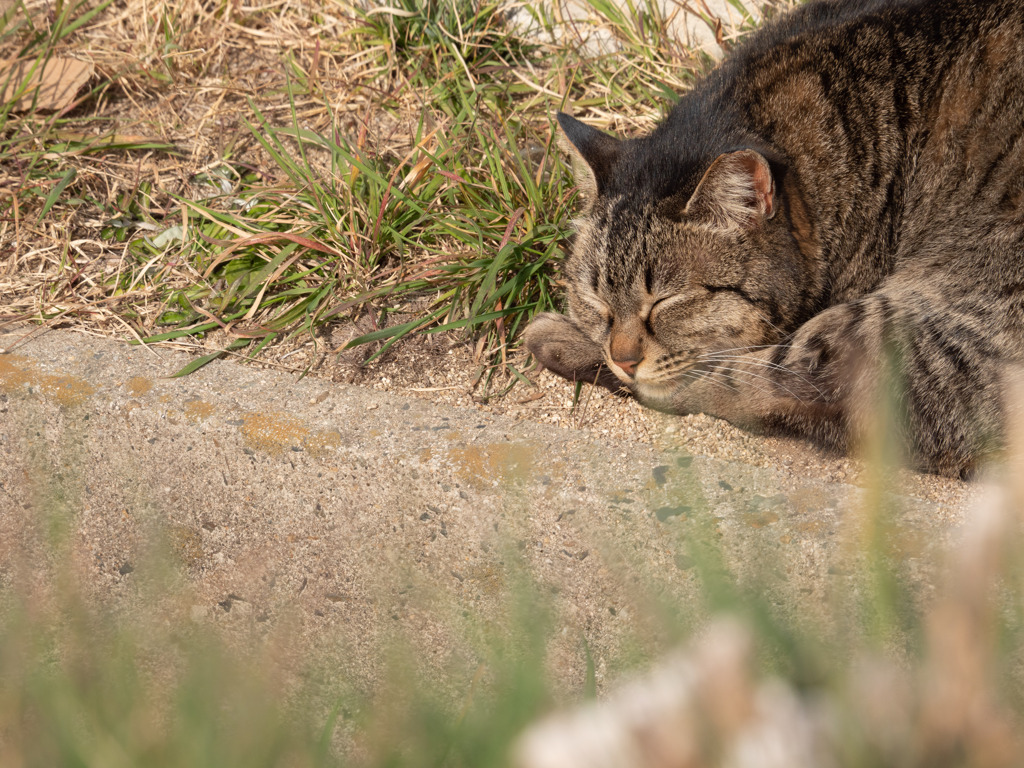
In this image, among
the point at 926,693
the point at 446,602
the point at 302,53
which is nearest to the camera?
the point at 926,693

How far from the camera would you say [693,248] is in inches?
86.7

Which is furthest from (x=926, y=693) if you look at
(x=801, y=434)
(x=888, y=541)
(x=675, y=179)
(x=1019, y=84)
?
(x=1019, y=84)

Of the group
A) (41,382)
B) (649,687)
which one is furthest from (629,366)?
(649,687)

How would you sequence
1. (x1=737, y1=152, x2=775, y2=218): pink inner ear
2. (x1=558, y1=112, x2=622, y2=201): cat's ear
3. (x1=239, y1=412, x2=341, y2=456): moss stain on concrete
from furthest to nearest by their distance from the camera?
(x1=558, y1=112, x2=622, y2=201): cat's ear
(x1=239, y1=412, x2=341, y2=456): moss stain on concrete
(x1=737, y1=152, x2=775, y2=218): pink inner ear

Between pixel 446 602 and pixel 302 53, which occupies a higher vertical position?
pixel 302 53

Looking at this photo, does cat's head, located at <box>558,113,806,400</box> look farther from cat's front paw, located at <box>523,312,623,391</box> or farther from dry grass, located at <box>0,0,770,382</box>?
dry grass, located at <box>0,0,770,382</box>

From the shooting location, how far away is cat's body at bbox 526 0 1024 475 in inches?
79.9

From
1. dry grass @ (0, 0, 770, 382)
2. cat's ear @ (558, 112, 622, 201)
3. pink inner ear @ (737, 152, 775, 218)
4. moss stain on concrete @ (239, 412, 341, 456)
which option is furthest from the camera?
dry grass @ (0, 0, 770, 382)

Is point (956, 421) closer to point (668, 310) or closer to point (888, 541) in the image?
point (668, 310)

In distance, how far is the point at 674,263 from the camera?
87.0 inches

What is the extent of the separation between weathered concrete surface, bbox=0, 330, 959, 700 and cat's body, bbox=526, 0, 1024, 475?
310mm

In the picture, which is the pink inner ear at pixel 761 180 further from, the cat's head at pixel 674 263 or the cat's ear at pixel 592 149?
the cat's ear at pixel 592 149

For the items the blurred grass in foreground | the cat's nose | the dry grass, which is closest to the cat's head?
the cat's nose

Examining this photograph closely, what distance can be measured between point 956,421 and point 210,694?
188 cm
